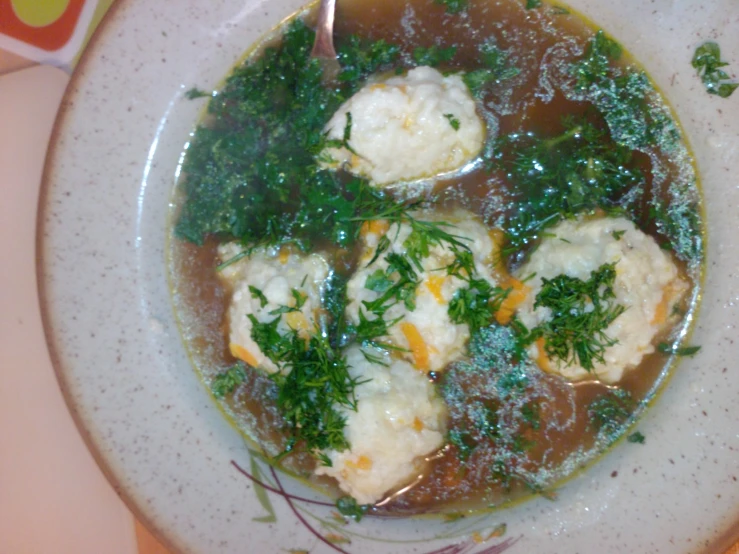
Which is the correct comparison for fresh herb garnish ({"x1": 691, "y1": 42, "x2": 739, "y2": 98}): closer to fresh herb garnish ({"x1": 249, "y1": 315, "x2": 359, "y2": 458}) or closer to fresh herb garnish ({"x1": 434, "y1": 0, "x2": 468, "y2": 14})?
fresh herb garnish ({"x1": 434, "y1": 0, "x2": 468, "y2": 14})

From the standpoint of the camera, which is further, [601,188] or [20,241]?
[20,241]

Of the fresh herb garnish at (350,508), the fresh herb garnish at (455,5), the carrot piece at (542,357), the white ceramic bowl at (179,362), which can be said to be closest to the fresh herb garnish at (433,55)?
the fresh herb garnish at (455,5)

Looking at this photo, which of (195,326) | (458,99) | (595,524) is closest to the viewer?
(595,524)

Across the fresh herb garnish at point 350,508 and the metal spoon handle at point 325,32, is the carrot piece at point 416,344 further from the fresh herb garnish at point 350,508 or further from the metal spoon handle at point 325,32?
the metal spoon handle at point 325,32

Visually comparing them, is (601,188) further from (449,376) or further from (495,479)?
(495,479)

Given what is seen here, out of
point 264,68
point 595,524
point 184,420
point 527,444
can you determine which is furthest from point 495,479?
point 264,68

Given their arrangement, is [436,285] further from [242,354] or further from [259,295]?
[242,354]

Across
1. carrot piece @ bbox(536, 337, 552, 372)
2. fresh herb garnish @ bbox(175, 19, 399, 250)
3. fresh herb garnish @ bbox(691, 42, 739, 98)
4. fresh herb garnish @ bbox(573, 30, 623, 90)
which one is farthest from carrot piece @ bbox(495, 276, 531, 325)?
fresh herb garnish @ bbox(691, 42, 739, 98)

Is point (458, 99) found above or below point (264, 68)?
below
